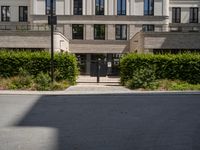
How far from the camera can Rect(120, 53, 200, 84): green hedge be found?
23.8m

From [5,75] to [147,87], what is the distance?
8683mm

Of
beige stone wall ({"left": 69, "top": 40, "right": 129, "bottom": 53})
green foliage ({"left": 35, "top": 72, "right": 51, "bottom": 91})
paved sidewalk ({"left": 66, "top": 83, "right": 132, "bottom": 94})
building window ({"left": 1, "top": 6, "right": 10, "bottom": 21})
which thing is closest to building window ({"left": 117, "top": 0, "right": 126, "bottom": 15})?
beige stone wall ({"left": 69, "top": 40, "right": 129, "bottom": 53})

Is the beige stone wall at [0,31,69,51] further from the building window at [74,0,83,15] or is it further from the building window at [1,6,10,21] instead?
the building window at [1,6,10,21]

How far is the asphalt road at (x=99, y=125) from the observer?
307 inches

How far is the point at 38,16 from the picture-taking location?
50.3 metres

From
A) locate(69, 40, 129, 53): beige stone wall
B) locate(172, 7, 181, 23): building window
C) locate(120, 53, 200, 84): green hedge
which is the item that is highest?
locate(172, 7, 181, 23): building window

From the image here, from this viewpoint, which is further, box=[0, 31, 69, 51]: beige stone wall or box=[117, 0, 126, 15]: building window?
box=[117, 0, 126, 15]: building window

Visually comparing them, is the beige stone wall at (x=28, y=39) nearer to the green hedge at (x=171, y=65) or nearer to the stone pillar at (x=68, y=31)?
the green hedge at (x=171, y=65)

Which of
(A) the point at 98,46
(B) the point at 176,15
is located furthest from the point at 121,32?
(B) the point at 176,15

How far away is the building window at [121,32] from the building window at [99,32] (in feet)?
5.71

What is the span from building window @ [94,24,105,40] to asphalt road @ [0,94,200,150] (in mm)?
36273

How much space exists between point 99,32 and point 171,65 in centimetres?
2837

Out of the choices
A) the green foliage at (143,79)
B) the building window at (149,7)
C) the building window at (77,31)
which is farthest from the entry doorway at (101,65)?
the green foliage at (143,79)

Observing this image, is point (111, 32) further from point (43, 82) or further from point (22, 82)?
point (43, 82)
